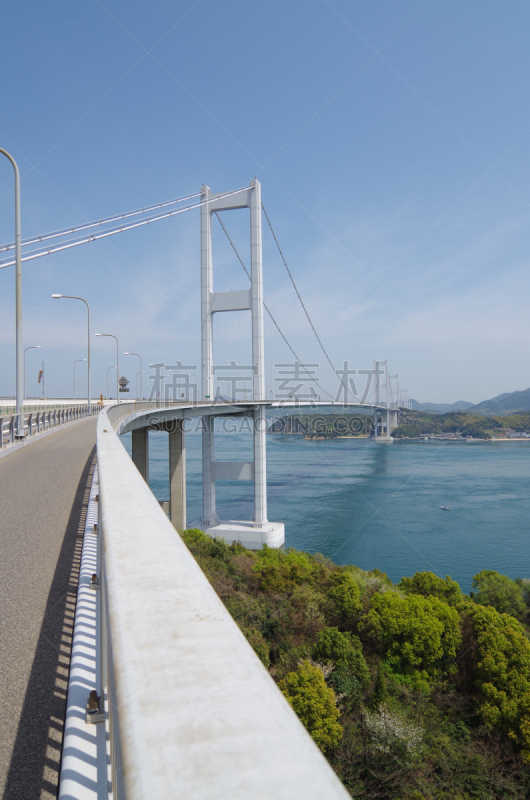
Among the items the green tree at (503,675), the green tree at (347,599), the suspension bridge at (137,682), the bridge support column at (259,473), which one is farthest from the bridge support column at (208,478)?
the suspension bridge at (137,682)

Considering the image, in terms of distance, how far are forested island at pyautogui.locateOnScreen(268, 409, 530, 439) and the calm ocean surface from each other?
27314 mm

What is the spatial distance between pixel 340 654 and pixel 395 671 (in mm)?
2845

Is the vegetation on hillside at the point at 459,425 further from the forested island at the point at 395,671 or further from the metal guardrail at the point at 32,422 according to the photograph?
the metal guardrail at the point at 32,422

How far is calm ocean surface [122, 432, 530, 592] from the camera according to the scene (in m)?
26.6

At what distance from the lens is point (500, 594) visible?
20812 millimetres

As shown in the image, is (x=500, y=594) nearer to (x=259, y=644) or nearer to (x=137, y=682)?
(x=259, y=644)

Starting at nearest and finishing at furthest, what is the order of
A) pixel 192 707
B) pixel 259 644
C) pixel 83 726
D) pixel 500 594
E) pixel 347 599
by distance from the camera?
pixel 192 707, pixel 83 726, pixel 259 644, pixel 347 599, pixel 500 594

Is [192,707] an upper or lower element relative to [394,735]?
upper

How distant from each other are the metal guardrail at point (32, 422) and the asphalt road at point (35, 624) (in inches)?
232

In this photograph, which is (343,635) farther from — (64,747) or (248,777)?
(248,777)

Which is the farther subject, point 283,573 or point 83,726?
point 283,573

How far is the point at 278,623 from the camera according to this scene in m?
16.5

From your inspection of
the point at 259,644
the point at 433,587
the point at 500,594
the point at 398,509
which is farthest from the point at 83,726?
the point at 398,509

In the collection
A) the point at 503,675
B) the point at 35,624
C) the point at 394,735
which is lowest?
the point at 394,735
